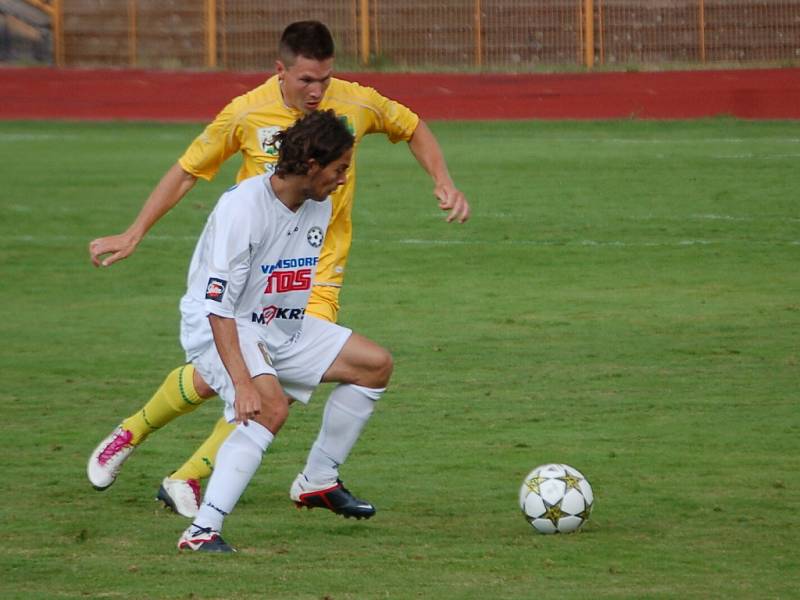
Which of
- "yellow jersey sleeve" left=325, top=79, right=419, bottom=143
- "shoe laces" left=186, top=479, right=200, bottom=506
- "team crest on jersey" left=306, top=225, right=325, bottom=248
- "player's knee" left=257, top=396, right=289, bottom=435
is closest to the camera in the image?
"player's knee" left=257, top=396, right=289, bottom=435

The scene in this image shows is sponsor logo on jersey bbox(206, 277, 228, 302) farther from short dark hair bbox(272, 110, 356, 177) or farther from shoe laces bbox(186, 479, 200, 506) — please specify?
shoe laces bbox(186, 479, 200, 506)

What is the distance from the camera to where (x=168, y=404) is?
22.3 feet

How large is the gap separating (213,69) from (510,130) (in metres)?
10.8

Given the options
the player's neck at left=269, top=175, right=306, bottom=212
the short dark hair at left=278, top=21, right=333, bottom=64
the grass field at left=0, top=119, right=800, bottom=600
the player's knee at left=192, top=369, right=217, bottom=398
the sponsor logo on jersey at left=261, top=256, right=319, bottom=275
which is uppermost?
the short dark hair at left=278, top=21, right=333, bottom=64

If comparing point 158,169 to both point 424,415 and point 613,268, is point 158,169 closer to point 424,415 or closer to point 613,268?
point 613,268

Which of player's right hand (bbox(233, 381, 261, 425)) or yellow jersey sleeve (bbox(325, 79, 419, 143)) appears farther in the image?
yellow jersey sleeve (bbox(325, 79, 419, 143))

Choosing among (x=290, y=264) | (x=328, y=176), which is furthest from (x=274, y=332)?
(x=328, y=176)

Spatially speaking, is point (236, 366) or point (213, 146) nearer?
point (236, 366)

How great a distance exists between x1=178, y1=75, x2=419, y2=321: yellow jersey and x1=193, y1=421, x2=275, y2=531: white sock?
119 centimetres

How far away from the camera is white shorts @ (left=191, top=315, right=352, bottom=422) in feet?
19.7

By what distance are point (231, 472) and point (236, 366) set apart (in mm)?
443

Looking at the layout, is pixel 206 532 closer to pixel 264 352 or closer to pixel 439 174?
pixel 264 352

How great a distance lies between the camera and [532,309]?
12273mm

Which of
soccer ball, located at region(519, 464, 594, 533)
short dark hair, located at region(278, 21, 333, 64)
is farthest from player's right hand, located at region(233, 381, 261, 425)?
short dark hair, located at region(278, 21, 333, 64)
